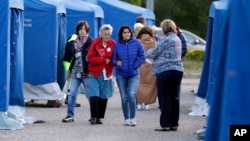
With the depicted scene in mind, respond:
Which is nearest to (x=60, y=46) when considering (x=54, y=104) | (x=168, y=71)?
(x=54, y=104)

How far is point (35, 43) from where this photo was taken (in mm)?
15453

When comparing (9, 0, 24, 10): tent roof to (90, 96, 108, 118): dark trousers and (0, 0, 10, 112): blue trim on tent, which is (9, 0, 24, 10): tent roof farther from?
(90, 96, 108, 118): dark trousers

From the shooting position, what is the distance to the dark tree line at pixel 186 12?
158ft

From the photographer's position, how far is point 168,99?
11.4 metres

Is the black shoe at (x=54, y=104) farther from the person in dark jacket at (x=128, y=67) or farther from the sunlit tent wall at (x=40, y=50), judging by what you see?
the person in dark jacket at (x=128, y=67)

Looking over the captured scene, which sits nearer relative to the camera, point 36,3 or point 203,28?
point 36,3

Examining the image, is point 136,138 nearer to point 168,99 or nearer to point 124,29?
point 168,99

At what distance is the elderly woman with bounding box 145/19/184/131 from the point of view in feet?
36.8

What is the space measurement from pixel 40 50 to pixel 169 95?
486 centimetres

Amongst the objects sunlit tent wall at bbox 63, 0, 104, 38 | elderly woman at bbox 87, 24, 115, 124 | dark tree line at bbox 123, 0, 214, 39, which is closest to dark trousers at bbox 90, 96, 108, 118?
elderly woman at bbox 87, 24, 115, 124

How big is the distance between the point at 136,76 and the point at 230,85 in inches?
336

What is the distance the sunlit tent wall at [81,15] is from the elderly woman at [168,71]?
23.6 ft

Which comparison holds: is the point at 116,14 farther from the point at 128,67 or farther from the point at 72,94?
the point at 128,67

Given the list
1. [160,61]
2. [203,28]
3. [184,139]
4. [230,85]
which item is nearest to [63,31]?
[160,61]
